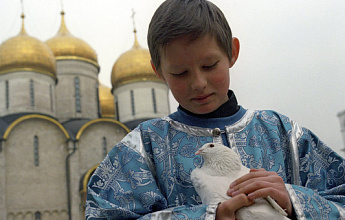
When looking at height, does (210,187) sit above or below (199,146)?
below

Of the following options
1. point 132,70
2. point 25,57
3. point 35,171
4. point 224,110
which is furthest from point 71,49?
point 224,110

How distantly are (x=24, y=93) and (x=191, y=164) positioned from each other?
49.3 ft

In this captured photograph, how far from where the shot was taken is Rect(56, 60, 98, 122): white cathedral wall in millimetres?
17812

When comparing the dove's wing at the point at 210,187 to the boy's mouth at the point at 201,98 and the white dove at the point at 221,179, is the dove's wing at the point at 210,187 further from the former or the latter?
the boy's mouth at the point at 201,98

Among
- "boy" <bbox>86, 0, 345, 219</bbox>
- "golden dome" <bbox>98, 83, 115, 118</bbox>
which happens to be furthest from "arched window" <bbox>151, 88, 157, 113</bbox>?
"boy" <bbox>86, 0, 345, 219</bbox>

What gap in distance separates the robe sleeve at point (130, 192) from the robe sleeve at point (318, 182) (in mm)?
266

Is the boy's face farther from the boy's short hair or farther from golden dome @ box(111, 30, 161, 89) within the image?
golden dome @ box(111, 30, 161, 89)

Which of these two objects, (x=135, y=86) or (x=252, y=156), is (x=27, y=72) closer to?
(x=135, y=86)

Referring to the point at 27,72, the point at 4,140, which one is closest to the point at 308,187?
the point at 4,140

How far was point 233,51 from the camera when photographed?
1465 millimetres

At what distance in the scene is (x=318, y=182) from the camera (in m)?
1.48

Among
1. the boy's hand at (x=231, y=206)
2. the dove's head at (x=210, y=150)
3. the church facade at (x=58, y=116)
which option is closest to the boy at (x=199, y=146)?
the boy's hand at (x=231, y=206)

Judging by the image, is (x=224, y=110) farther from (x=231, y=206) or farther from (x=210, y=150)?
(x=231, y=206)

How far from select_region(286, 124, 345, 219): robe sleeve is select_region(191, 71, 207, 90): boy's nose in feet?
1.23
